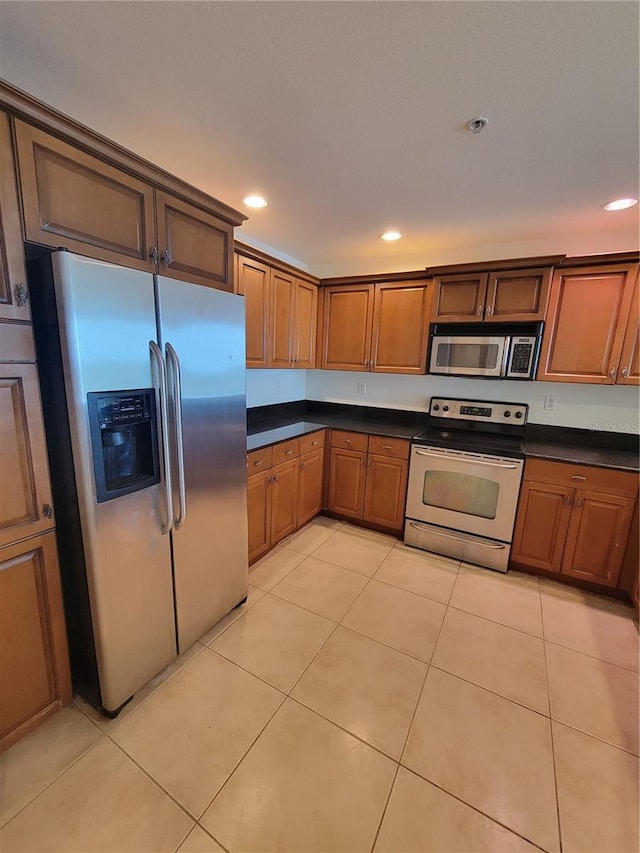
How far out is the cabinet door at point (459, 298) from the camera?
8.83 feet

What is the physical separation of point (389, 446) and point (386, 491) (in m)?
0.39

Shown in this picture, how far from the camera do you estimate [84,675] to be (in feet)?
5.25

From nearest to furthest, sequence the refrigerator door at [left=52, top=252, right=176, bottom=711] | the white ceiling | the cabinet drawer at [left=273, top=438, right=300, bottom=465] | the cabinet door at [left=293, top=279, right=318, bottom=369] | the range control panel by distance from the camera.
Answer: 1. the white ceiling
2. the refrigerator door at [left=52, top=252, right=176, bottom=711]
3. the cabinet drawer at [left=273, top=438, right=300, bottom=465]
4. the range control panel
5. the cabinet door at [left=293, top=279, right=318, bottom=369]

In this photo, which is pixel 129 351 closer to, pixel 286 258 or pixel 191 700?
pixel 191 700

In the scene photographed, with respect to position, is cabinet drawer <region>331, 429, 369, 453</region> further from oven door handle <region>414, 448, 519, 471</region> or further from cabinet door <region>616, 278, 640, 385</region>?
cabinet door <region>616, 278, 640, 385</region>

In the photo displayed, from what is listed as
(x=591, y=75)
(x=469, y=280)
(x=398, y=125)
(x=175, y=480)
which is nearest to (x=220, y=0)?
(x=398, y=125)

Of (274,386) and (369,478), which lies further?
(274,386)

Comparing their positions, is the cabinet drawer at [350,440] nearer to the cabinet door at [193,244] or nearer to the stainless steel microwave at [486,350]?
the stainless steel microwave at [486,350]

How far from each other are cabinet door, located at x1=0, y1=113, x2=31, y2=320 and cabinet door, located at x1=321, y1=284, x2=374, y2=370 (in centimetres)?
251

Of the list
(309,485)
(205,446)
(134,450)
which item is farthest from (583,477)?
(134,450)

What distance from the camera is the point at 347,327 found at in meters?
3.32

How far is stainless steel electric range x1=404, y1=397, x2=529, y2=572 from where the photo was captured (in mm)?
2545

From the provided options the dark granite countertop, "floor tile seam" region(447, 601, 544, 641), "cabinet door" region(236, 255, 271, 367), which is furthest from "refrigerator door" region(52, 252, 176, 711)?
"floor tile seam" region(447, 601, 544, 641)

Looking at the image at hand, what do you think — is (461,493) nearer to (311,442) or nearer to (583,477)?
(583,477)
